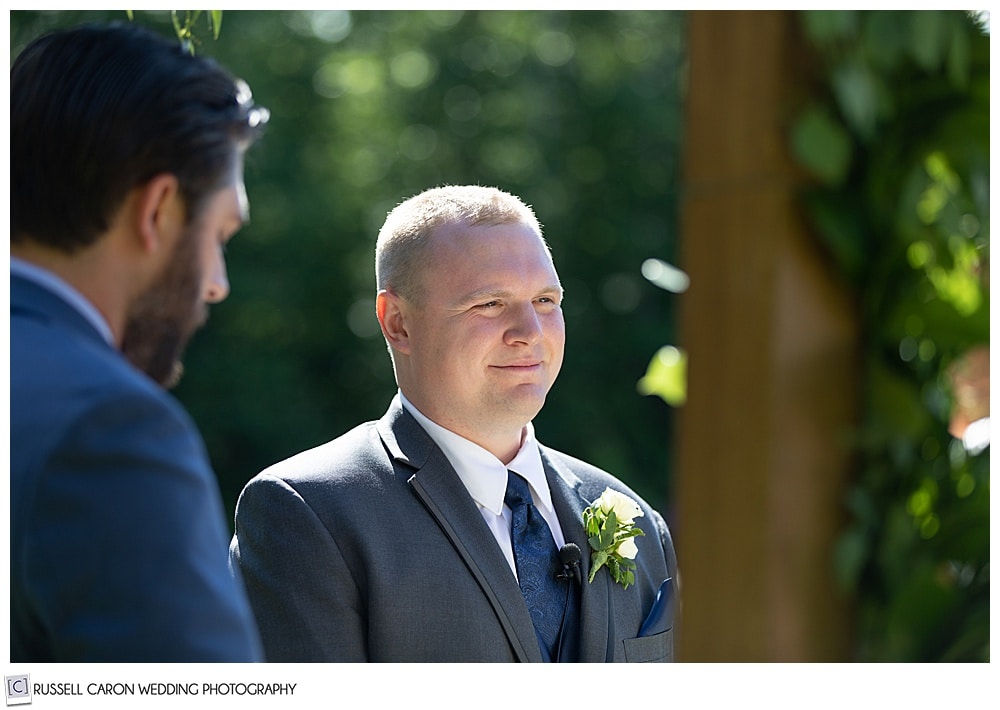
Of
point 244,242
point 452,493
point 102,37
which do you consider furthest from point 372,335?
point 244,242

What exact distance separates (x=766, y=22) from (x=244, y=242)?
15.6 ft

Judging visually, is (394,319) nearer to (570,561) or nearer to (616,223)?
(570,561)

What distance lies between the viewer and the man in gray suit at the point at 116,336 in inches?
31.7

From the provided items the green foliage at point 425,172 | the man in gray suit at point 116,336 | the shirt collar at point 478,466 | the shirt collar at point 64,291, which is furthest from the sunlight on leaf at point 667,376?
the green foliage at point 425,172

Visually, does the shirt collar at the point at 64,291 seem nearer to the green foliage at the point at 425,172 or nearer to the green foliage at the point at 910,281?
the green foliage at the point at 910,281

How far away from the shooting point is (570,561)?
3.90 feet

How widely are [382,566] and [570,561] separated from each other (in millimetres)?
197

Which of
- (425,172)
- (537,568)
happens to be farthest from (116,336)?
(425,172)

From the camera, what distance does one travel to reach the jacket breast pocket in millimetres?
1226

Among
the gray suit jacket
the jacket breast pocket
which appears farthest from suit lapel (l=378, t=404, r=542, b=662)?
the jacket breast pocket

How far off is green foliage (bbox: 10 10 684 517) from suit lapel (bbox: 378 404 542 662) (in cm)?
178

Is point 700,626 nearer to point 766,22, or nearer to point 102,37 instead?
point 766,22

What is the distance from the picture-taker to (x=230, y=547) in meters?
1.16
